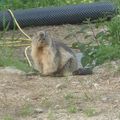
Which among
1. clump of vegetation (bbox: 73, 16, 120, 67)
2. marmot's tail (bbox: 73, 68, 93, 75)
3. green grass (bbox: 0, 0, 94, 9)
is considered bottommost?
green grass (bbox: 0, 0, 94, 9)

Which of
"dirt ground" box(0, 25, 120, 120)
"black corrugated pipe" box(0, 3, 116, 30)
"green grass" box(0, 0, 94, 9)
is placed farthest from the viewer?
"green grass" box(0, 0, 94, 9)

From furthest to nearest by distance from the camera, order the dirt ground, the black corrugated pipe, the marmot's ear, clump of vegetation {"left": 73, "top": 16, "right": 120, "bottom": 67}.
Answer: the black corrugated pipe, clump of vegetation {"left": 73, "top": 16, "right": 120, "bottom": 67}, the marmot's ear, the dirt ground

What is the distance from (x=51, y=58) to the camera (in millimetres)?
8250

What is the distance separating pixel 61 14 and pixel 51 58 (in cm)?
386

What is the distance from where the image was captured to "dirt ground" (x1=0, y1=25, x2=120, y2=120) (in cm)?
609

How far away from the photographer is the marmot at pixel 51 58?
26.9ft

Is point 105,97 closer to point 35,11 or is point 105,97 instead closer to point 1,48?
point 1,48

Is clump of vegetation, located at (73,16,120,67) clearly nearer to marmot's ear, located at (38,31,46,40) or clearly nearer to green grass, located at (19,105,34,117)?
marmot's ear, located at (38,31,46,40)

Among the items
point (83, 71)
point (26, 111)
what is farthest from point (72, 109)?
point (83, 71)

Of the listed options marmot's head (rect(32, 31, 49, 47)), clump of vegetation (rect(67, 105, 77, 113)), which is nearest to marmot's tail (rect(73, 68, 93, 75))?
marmot's head (rect(32, 31, 49, 47))

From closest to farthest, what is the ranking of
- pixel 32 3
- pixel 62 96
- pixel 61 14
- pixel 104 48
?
pixel 62 96, pixel 104 48, pixel 61 14, pixel 32 3

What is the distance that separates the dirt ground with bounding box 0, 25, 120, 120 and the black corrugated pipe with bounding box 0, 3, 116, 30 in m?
3.52

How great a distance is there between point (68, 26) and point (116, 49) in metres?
3.73

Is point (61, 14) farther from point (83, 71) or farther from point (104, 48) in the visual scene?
point (83, 71)
